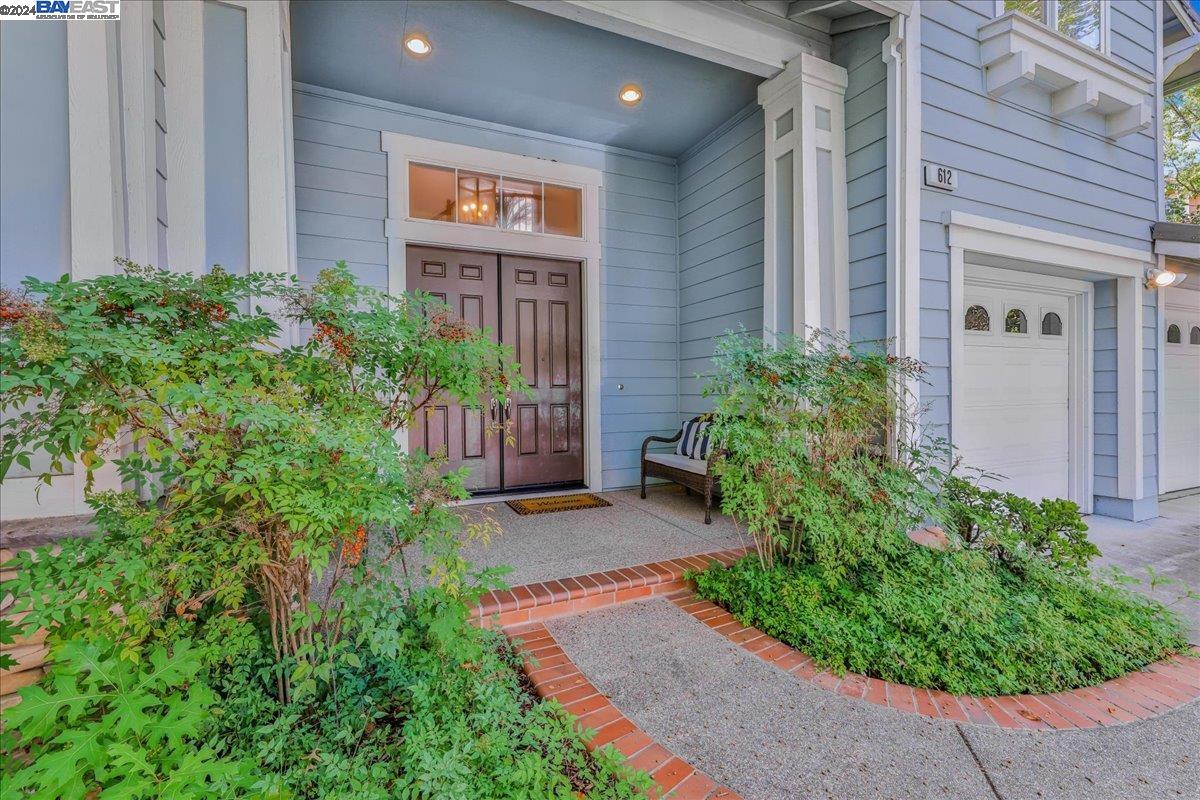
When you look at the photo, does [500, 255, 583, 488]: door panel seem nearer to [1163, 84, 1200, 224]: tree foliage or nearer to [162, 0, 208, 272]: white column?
[162, 0, 208, 272]: white column

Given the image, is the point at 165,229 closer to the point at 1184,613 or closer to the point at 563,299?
the point at 563,299

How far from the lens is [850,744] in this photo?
154 cm

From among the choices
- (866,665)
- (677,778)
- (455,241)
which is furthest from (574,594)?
(455,241)

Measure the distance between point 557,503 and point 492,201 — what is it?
99.8 inches

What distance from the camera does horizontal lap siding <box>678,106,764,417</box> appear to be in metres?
3.90

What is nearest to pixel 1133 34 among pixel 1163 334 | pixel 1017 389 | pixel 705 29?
pixel 1163 334

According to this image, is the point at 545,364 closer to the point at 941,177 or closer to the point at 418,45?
the point at 418,45

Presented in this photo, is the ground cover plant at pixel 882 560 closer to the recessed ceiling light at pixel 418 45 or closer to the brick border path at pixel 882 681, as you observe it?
the brick border path at pixel 882 681

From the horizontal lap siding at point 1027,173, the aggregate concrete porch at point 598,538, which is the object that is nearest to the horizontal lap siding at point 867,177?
the horizontal lap siding at point 1027,173

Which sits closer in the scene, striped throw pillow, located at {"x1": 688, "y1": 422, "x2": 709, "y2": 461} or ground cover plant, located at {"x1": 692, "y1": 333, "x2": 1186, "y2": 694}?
ground cover plant, located at {"x1": 692, "y1": 333, "x2": 1186, "y2": 694}

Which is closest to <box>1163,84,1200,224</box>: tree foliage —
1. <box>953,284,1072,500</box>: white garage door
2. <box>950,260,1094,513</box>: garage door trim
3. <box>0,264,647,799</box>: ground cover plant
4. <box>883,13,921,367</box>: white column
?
<box>950,260,1094,513</box>: garage door trim

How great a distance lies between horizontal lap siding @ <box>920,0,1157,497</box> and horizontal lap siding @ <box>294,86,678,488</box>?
7.20 feet

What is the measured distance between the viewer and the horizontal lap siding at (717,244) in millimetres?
3896

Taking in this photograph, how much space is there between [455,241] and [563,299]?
1.02 m
